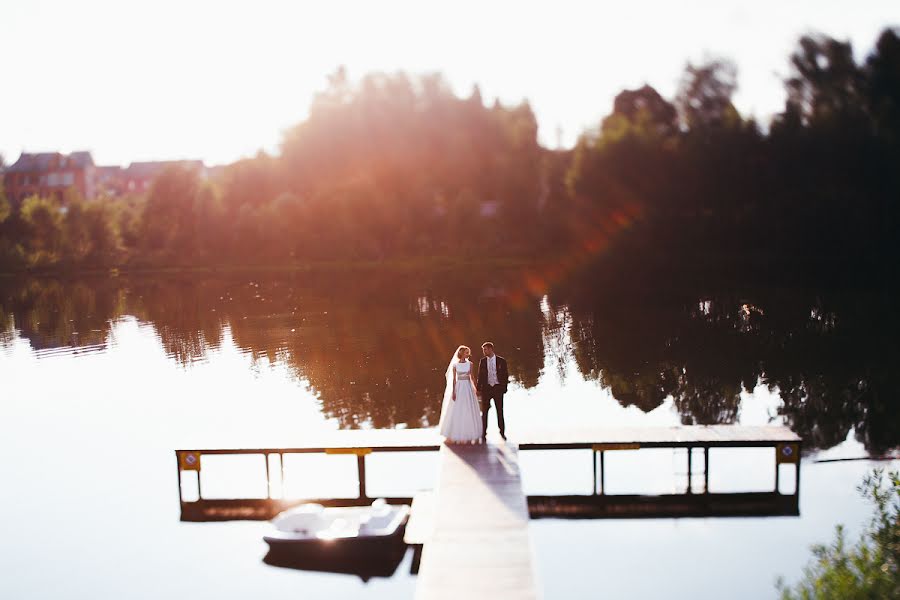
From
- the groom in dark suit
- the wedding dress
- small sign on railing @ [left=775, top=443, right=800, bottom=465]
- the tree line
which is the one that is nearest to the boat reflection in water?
the wedding dress

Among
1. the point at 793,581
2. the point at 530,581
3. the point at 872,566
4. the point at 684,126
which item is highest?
the point at 684,126

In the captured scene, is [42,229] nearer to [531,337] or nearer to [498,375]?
[531,337]

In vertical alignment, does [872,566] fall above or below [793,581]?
above

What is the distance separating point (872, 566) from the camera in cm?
1118

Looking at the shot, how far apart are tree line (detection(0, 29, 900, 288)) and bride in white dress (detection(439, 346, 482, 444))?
57546mm

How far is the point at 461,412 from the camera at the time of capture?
19422 millimetres

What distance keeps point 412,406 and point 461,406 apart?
10.1 m

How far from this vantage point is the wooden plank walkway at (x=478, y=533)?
1276 cm

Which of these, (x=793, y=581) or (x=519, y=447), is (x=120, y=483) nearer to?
(x=519, y=447)

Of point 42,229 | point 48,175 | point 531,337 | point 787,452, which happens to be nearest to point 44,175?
point 48,175

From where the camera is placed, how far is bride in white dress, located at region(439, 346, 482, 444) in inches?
750

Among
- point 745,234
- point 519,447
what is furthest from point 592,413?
point 745,234

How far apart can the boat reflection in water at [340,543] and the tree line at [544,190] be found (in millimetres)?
60364

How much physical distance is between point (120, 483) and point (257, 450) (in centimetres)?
609
